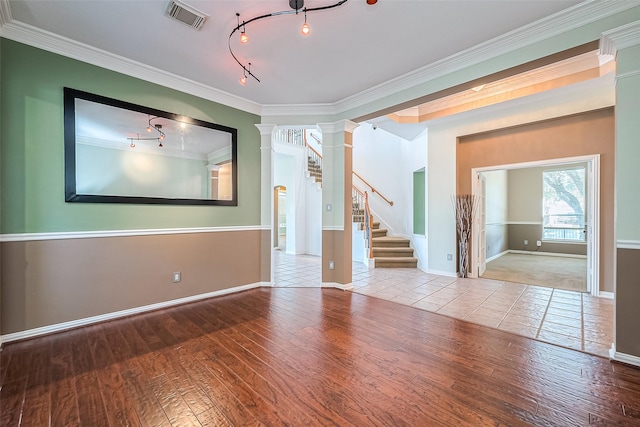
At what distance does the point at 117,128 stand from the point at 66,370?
2402 millimetres

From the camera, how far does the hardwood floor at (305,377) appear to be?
1.59 metres

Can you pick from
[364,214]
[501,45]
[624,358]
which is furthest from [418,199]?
[624,358]

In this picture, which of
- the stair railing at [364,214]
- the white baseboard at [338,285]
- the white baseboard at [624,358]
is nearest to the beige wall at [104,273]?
the white baseboard at [338,285]

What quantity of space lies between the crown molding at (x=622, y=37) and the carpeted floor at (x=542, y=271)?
11.8 feet

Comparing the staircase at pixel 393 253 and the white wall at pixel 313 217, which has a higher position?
the white wall at pixel 313 217

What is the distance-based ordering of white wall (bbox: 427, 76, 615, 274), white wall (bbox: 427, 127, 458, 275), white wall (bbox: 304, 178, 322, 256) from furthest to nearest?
white wall (bbox: 304, 178, 322, 256) < white wall (bbox: 427, 127, 458, 275) < white wall (bbox: 427, 76, 615, 274)

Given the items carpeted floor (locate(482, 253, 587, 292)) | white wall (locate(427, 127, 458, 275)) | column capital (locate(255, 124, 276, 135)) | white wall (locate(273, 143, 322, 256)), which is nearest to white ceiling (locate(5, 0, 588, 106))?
column capital (locate(255, 124, 276, 135))

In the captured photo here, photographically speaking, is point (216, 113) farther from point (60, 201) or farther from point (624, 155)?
point (624, 155)

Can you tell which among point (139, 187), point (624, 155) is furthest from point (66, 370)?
point (624, 155)

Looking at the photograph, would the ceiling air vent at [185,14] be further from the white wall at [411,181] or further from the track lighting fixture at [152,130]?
the white wall at [411,181]

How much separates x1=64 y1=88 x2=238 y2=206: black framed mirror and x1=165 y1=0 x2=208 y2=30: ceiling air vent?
132 centimetres

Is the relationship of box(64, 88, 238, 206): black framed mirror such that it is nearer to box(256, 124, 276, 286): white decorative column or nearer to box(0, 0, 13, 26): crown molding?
box(256, 124, 276, 286): white decorative column

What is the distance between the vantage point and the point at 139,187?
319cm

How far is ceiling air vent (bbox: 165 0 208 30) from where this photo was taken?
220 centimetres
